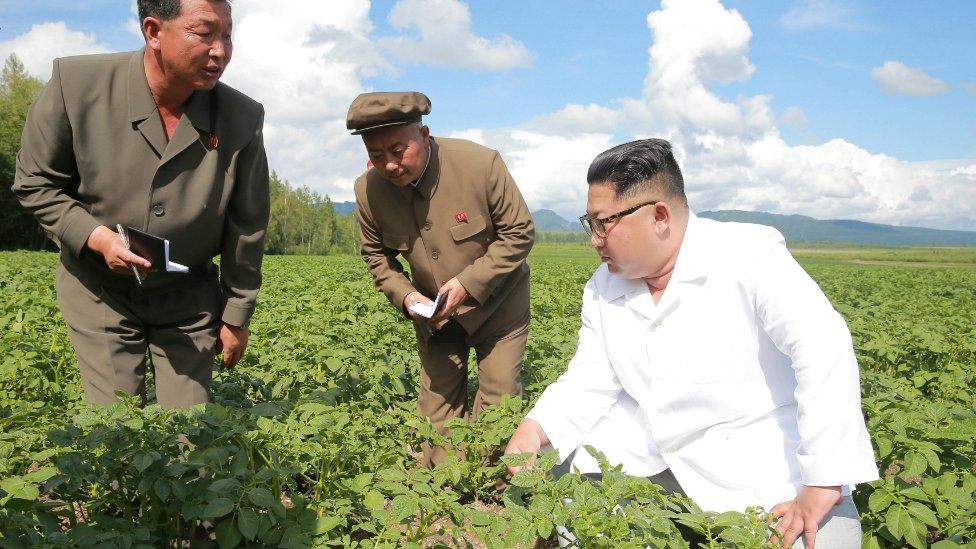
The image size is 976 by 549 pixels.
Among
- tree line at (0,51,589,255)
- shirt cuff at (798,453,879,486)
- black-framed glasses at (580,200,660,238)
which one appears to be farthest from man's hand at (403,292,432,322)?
tree line at (0,51,589,255)

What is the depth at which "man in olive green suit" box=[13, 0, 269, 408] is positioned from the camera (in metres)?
2.44

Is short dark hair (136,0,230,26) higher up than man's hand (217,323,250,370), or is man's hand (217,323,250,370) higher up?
short dark hair (136,0,230,26)

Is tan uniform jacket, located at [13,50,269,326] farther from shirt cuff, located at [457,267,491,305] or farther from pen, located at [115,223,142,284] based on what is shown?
shirt cuff, located at [457,267,491,305]

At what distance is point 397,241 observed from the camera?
12.1 feet

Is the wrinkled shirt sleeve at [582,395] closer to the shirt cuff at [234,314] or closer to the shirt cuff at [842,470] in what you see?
the shirt cuff at [842,470]

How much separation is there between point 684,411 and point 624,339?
1.11 ft

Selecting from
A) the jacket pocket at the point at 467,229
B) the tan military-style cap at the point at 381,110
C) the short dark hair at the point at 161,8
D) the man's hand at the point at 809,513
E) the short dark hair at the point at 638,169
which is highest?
the short dark hair at the point at 161,8

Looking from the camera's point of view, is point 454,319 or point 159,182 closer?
point 159,182

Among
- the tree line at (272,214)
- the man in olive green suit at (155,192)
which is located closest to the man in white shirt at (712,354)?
the man in olive green suit at (155,192)

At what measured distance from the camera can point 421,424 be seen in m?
3.10

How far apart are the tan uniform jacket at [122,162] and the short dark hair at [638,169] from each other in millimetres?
1385

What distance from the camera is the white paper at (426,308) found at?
3325mm

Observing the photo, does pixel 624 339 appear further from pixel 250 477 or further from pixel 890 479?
pixel 250 477

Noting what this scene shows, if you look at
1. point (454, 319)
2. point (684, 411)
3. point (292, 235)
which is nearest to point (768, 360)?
point (684, 411)
